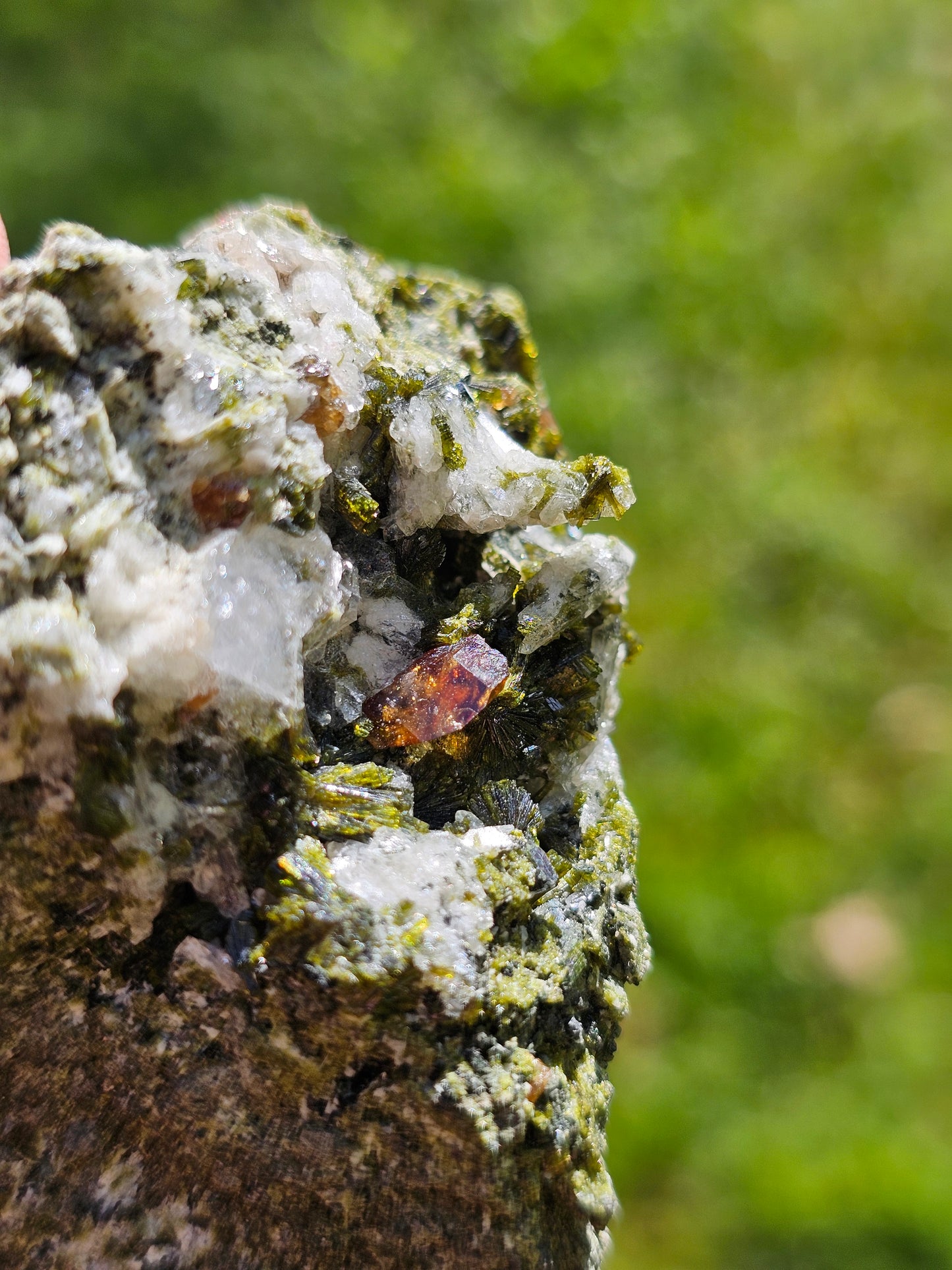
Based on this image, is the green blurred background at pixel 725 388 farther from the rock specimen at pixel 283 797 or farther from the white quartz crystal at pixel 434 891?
the white quartz crystal at pixel 434 891

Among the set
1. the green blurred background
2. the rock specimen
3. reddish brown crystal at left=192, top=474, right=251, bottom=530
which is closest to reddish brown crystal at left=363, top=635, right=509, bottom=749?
the rock specimen

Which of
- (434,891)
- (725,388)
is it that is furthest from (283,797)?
(725,388)

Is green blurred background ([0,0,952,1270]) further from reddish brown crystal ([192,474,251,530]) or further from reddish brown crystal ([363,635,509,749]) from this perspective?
reddish brown crystal ([192,474,251,530])

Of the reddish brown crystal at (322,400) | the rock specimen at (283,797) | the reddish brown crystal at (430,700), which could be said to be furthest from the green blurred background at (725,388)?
the reddish brown crystal at (322,400)

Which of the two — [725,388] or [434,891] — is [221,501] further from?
[725,388]

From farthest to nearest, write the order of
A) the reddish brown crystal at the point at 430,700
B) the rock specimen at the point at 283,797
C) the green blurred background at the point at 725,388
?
the green blurred background at the point at 725,388 < the reddish brown crystal at the point at 430,700 < the rock specimen at the point at 283,797
